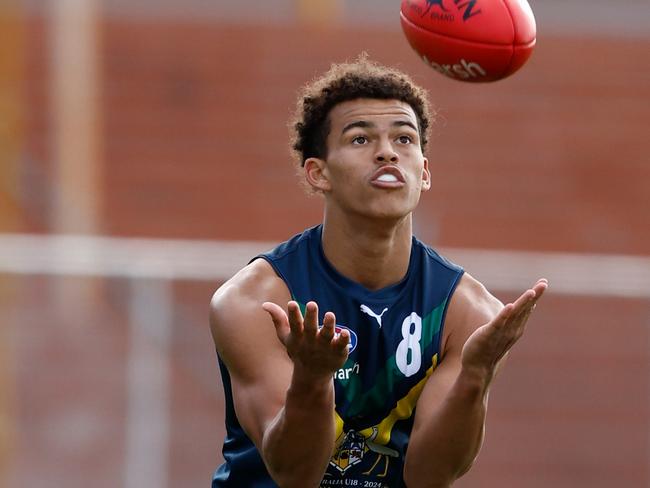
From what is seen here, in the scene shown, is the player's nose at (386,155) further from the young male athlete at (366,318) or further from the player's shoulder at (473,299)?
the player's shoulder at (473,299)

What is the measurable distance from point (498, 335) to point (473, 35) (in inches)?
Answer: 60.0

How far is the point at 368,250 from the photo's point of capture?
5.45 meters

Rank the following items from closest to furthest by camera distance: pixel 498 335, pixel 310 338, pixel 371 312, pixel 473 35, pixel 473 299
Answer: pixel 310 338 < pixel 498 335 < pixel 371 312 < pixel 473 299 < pixel 473 35

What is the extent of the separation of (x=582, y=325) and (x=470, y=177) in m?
2.29

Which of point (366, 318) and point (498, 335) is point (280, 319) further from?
point (366, 318)

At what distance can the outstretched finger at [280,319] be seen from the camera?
15.1 feet

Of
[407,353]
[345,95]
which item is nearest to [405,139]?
[345,95]

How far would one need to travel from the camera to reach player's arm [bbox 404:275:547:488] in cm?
482

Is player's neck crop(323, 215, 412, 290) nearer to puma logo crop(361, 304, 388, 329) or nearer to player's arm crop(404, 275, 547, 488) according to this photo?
puma logo crop(361, 304, 388, 329)

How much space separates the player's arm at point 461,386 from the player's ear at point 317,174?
671mm

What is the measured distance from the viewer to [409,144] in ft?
17.8

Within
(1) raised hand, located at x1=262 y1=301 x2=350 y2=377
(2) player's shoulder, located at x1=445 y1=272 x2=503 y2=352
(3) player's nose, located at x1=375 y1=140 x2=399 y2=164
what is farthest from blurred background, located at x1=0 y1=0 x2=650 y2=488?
(1) raised hand, located at x1=262 y1=301 x2=350 y2=377

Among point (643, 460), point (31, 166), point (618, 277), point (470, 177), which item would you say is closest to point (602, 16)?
point (470, 177)

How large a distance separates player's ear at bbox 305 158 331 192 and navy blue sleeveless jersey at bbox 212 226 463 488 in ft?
1.01
